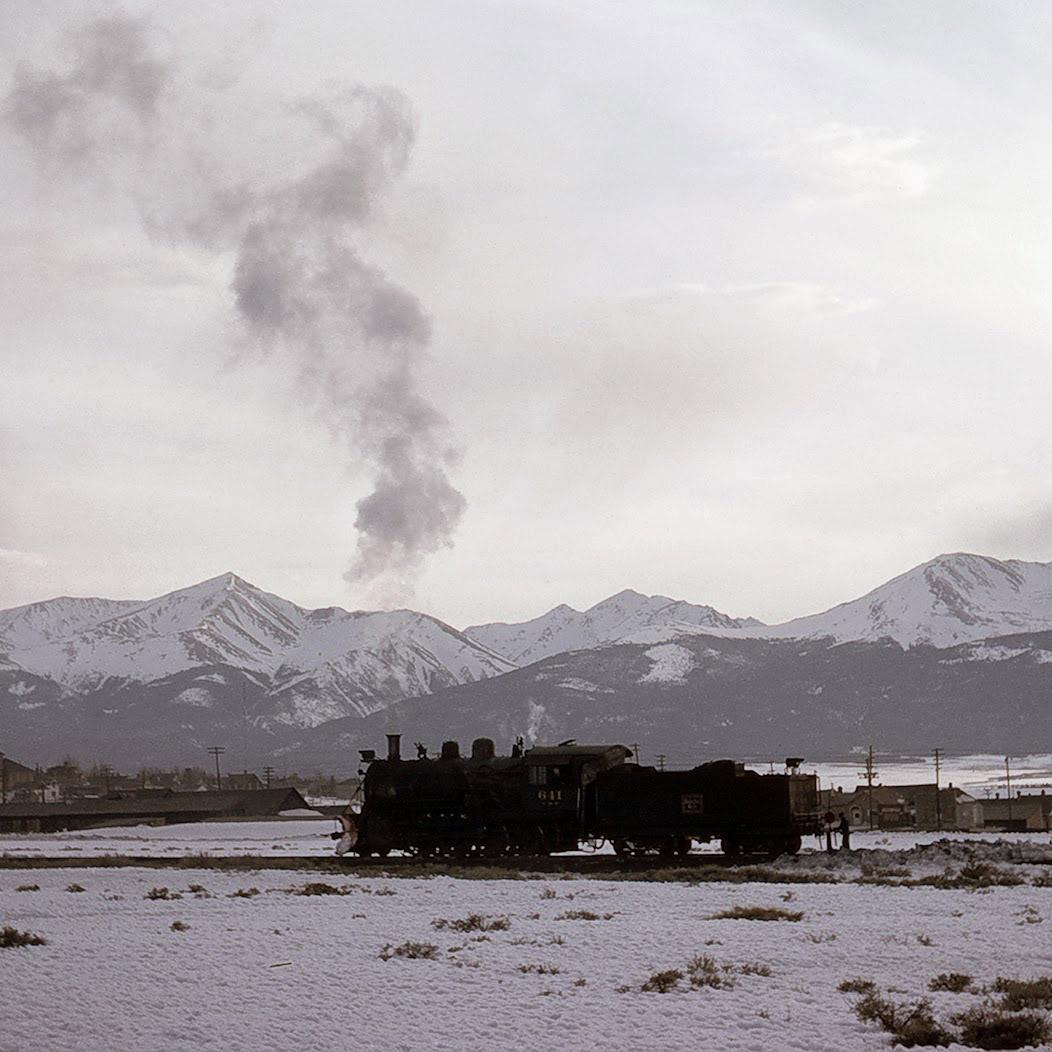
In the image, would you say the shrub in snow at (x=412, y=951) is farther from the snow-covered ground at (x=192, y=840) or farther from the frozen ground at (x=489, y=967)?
the snow-covered ground at (x=192, y=840)

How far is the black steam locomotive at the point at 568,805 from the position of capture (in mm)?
45750

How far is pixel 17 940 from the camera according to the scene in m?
23.6

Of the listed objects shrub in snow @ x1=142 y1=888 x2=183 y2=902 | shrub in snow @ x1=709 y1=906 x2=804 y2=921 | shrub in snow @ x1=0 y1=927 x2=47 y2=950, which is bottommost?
shrub in snow @ x1=142 y1=888 x2=183 y2=902

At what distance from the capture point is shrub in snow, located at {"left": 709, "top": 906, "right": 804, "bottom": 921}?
26.5m

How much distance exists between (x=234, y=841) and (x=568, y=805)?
4117 cm

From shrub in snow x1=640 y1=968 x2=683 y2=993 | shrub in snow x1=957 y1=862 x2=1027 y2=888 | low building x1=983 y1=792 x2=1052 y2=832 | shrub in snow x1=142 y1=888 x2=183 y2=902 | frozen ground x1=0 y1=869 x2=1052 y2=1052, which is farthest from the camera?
low building x1=983 y1=792 x2=1052 y2=832

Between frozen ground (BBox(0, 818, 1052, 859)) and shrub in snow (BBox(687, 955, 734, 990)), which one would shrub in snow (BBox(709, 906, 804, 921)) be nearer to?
shrub in snow (BBox(687, 955, 734, 990))

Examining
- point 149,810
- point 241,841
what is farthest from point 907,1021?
point 149,810

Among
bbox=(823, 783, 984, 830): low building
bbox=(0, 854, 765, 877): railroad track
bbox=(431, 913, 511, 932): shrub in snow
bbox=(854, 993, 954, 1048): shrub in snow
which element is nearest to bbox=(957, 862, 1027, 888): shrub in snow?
bbox=(0, 854, 765, 877): railroad track

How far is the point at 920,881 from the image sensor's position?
35.5m

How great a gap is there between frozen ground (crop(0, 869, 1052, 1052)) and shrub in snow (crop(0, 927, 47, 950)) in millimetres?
323

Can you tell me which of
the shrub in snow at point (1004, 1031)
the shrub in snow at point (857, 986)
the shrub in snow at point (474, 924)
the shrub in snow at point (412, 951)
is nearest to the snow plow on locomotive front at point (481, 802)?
the shrub in snow at point (474, 924)

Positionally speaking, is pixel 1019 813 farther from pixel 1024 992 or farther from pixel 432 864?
pixel 1024 992

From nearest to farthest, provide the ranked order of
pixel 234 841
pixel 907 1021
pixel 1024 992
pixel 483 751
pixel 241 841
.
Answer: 1. pixel 907 1021
2. pixel 1024 992
3. pixel 483 751
4. pixel 241 841
5. pixel 234 841
